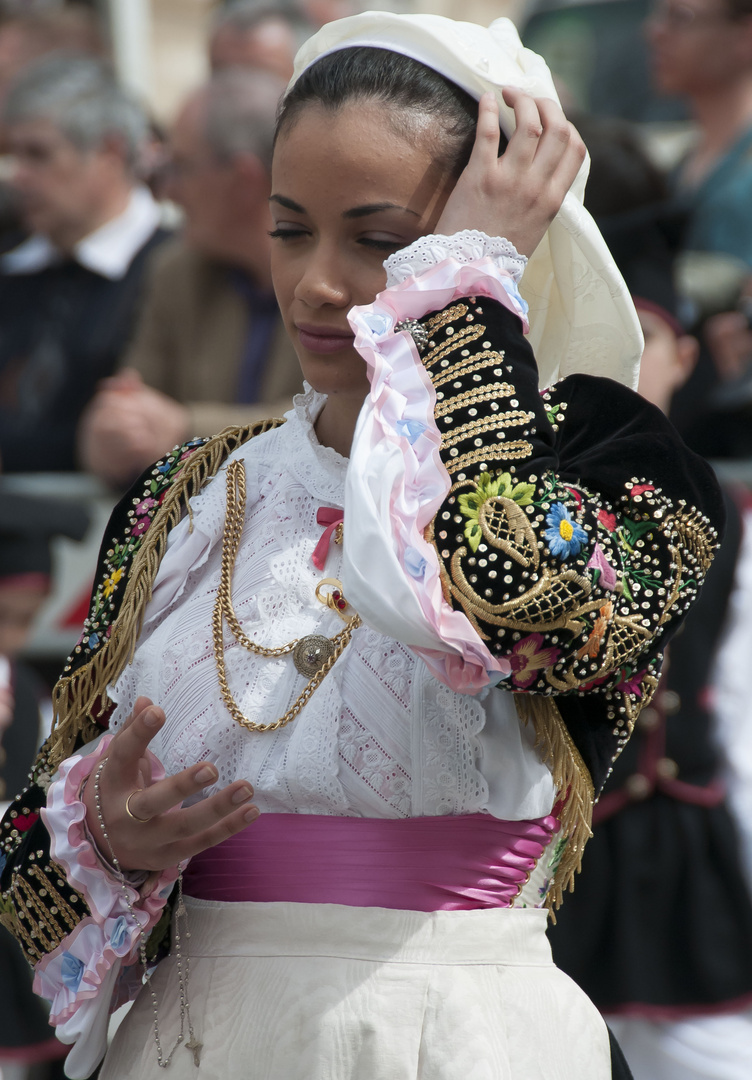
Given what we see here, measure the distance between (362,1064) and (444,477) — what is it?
64 cm

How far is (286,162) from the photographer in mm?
1751

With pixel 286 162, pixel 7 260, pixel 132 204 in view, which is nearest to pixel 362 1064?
pixel 286 162

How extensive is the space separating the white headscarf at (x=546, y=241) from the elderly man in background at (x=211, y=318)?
2483 millimetres

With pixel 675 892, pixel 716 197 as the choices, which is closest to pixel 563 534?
pixel 675 892

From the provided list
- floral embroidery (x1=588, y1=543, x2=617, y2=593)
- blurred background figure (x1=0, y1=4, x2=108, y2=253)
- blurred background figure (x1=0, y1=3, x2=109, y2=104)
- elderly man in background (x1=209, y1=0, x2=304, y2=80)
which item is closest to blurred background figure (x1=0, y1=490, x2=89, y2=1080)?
floral embroidery (x1=588, y1=543, x2=617, y2=593)

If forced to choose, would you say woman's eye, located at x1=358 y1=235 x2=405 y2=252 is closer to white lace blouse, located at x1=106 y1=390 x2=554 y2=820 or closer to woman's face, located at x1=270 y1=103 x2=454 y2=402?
woman's face, located at x1=270 y1=103 x2=454 y2=402

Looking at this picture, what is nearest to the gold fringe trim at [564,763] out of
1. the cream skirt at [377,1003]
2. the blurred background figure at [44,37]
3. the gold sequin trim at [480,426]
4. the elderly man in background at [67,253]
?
the cream skirt at [377,1003]

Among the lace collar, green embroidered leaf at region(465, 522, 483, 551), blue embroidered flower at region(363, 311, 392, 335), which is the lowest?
the lace collar

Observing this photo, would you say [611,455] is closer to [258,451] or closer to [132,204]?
[258,451]

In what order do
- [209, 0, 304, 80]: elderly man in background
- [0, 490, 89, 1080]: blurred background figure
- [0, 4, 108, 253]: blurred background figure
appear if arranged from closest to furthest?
[0, 490, 89, 1080]: blurred background figure → [209, 0, 304, 80]: elderly man in background → [0, 4, 108, 253]: blurred background figure

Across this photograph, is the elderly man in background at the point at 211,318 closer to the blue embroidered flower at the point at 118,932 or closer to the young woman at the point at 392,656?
the young woman at the point at 392,656

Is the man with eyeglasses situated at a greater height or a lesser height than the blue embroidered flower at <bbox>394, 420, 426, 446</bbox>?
lesser

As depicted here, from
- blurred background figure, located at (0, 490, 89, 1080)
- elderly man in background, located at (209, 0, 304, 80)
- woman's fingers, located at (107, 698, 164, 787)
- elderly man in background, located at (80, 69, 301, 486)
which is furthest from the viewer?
elderly man in background, located at (209, 0, 304, 80)

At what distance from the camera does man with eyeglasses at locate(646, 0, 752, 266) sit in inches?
201
